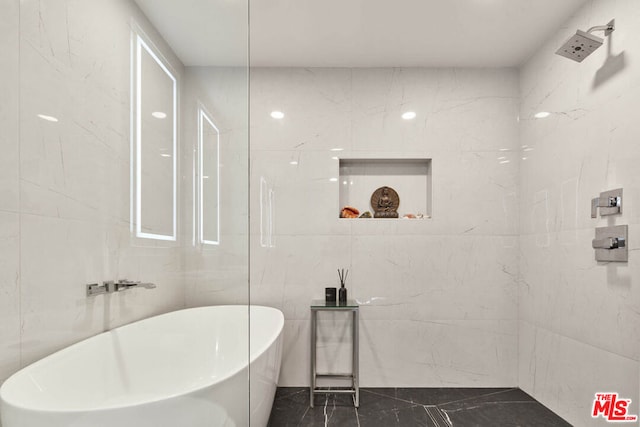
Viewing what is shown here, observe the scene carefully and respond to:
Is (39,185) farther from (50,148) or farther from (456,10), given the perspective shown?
(456,10)

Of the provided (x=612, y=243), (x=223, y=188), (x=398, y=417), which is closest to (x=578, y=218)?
(x=612, y=243)

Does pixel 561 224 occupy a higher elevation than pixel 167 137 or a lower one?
lower

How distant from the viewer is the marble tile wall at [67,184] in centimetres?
45

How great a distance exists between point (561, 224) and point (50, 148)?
2.69 meters

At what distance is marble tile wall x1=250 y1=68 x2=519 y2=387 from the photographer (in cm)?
298

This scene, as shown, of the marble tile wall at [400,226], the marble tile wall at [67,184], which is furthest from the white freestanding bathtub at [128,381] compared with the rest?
the marble tile wall at [400,226]

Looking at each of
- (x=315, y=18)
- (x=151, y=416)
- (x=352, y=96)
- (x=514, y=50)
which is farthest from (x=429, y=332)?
(x=151, y=416)

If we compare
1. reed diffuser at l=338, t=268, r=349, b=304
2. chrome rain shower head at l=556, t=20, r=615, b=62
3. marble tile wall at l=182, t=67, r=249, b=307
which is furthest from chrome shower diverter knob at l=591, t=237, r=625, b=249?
marble tile wall at l=182, t=67, r=249, b=307

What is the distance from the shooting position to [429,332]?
9.82ft

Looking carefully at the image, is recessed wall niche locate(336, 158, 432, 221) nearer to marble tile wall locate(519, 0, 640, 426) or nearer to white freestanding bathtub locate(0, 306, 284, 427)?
marble tile wall locate(519, 0, 640, 426)

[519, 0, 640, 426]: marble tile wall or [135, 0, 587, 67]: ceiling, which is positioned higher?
[135, 0, 587, 67]: ceiling

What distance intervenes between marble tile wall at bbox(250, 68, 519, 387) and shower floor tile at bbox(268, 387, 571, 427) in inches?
5.4

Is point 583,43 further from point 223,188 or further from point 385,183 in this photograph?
point 223,188

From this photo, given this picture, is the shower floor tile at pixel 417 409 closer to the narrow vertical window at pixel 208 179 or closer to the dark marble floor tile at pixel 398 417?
the dark marble floor tile at pixel 398 417
